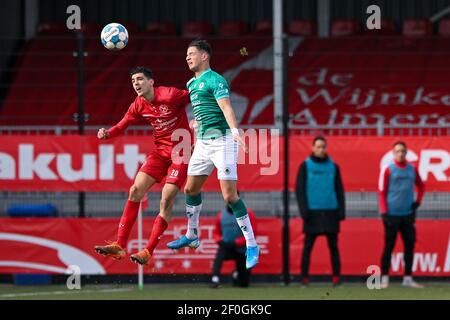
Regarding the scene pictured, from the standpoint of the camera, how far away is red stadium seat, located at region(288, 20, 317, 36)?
2998 cm

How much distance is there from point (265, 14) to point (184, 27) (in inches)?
86.4

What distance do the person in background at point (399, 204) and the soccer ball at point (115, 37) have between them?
21.7ft

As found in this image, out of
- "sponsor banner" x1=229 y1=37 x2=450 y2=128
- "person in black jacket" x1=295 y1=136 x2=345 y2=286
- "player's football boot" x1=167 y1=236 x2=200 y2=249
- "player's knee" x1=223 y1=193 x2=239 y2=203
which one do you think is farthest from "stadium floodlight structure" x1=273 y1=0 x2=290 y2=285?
"player's knee" x1=223 y1=193 x2=239 y2=203

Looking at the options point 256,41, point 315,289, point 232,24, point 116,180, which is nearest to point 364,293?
point 315,289

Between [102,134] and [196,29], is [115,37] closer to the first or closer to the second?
[102,134]

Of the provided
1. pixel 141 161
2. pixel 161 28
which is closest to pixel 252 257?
pixel 141 161

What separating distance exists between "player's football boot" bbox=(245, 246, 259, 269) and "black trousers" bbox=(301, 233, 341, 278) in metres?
5.55

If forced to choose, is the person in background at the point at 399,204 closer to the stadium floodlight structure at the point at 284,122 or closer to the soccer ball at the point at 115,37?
the stadium floodlight structure at the point at 284,122

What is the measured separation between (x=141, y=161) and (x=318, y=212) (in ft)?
9.35

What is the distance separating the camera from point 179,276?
1973cm

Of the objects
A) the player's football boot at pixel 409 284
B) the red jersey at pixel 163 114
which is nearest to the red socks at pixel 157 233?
the red jersey at pixel 163 114

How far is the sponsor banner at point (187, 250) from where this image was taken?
63.6ft

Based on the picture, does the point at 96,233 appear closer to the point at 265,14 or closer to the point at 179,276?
the point at 179,276

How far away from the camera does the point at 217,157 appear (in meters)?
12.9
